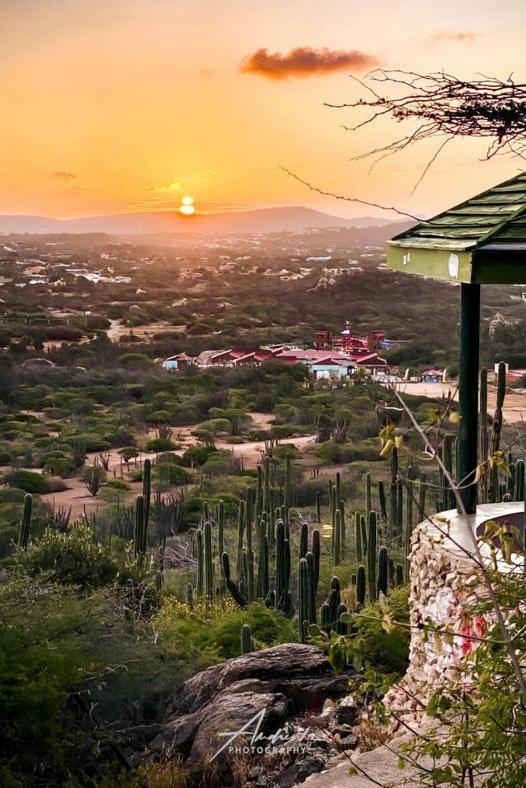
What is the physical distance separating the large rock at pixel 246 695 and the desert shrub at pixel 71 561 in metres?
3.62

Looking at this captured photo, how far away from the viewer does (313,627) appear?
406 inches

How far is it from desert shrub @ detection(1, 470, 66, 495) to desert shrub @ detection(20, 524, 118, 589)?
11136 mm

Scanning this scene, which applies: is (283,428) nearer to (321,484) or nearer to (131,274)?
(321,484)

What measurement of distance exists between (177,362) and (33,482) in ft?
69.9

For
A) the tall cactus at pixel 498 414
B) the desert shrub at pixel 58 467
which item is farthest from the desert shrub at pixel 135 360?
the tall cactus at pixel 498 414

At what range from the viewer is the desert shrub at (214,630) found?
414 inches

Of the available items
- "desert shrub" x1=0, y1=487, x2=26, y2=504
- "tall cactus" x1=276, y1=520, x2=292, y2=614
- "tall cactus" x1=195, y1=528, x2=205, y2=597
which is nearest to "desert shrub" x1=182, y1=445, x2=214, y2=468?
"desert shrub" x1=0, y1=487, x2=26, y2=504

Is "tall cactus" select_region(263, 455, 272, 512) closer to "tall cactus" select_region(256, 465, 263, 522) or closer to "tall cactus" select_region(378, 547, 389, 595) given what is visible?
"tall cactus" select_region(256, 465, 263, 522)

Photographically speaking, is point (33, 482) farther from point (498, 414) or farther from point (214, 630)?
point (498, 414)

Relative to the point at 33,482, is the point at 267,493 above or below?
above

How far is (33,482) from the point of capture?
24.0 metres

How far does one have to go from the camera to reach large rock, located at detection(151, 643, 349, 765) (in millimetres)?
7707

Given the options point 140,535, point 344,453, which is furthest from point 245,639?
point 344,453

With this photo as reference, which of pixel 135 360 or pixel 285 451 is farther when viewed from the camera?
pixel 135 360
